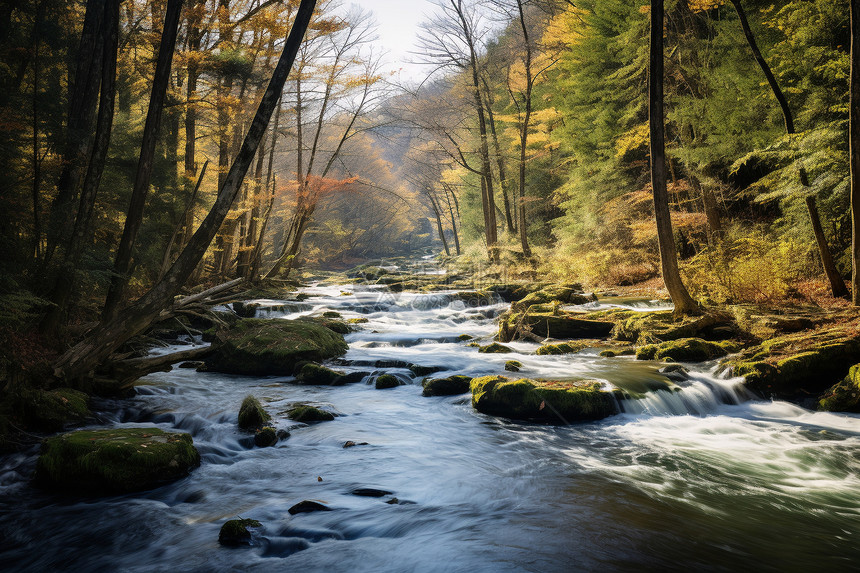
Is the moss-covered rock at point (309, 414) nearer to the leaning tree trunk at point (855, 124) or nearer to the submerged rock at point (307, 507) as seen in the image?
the submerged rock at point (307, 507)

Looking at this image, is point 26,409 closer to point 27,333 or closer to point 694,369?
point 27,333

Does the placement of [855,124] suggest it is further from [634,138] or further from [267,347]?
[267,347]

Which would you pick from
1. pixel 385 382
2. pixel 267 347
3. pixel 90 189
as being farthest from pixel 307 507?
pixel 267 347

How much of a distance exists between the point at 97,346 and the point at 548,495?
604cm

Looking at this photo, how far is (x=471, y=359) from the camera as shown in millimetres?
10445

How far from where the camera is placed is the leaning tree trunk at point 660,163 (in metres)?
9.45

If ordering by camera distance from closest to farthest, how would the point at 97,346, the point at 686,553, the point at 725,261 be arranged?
the point at 686,553, the point at 97,346, the point at 725,261

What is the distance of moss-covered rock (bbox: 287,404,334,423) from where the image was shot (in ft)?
23.3

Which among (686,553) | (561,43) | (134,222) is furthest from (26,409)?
(561,43)

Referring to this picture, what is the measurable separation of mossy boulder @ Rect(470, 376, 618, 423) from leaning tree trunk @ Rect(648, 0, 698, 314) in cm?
392

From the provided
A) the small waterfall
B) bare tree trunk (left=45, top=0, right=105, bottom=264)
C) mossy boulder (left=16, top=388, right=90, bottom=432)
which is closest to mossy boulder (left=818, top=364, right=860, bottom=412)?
the small waterfall

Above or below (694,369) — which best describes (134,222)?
above

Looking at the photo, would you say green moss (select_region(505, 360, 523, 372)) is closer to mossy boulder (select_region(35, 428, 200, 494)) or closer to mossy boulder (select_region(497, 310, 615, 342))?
mossy boulder (select_region(497, 310, 615, 342))

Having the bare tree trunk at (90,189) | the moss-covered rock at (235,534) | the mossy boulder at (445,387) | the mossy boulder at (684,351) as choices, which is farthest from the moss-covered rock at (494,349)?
the bare tree trunk at (90,189)
